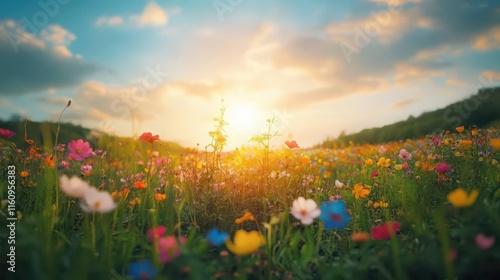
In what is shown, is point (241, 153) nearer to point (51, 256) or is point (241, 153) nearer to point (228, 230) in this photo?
point (228, 230)

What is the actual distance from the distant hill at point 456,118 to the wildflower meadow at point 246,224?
9.74 m

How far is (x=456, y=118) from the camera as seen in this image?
43.6 feet

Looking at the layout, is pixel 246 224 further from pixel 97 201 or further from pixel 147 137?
pixel 97 201

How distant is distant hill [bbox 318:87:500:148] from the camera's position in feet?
42.1

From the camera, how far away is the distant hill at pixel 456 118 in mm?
12836

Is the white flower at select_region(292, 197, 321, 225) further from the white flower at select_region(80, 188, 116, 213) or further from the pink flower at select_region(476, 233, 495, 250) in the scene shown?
the white flower at select_region(80, 188, 116, 213)

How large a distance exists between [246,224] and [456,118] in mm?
13222

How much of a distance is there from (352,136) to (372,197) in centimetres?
1697

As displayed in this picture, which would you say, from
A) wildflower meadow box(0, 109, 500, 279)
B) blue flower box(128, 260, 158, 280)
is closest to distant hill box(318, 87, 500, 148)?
wildflower meadow box(0, 109, 500, 279)

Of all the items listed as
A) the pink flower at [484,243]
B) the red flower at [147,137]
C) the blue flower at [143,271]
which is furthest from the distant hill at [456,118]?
the blue flower at [143,271]

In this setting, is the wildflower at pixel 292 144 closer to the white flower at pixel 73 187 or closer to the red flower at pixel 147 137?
the red flower at pixel 147 137

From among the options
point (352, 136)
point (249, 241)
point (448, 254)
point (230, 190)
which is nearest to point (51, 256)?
point (249, 241)

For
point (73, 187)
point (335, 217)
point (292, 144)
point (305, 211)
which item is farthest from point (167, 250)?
point (292, 144)

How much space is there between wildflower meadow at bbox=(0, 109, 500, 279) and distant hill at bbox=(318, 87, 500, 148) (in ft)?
32.0
